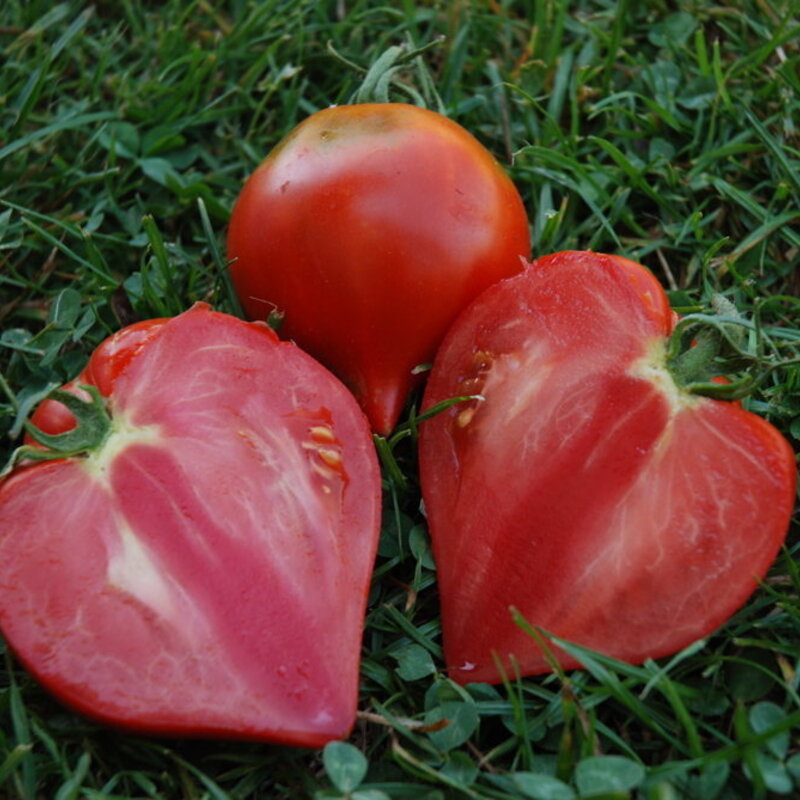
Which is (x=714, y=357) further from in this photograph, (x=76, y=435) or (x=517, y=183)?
(x=76, y=435)

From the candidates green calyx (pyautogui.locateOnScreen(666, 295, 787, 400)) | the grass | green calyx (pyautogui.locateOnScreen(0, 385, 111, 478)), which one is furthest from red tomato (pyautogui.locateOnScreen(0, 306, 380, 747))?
green calyx (pyautogui.locateOnScreen(666, 295, 787, 400))

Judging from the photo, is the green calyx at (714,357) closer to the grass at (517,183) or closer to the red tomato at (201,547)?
the grass at (517,183)

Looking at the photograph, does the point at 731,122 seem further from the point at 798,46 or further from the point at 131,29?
the point at 131,29

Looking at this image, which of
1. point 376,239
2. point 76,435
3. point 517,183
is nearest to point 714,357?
point 376,239

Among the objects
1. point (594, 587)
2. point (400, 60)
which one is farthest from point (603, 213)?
point (594, 587)

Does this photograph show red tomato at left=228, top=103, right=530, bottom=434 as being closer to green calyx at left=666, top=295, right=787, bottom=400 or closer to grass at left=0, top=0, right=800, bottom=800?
grass at left=0, top=0, right=800, bottom=800

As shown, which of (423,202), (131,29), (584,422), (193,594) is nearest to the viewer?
(193,594)

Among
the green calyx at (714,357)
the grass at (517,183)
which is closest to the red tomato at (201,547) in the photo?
the grass at (517,183)
